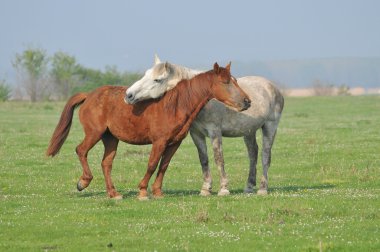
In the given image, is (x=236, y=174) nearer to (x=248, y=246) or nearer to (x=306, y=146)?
(x=306, y=146)

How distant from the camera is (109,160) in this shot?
1695 cm

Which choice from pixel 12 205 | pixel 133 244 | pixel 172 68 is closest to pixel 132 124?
pixel 172 68

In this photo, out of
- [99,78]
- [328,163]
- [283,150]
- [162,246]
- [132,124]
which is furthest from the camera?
[99,78]

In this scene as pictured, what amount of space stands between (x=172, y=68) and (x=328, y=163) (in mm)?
9342

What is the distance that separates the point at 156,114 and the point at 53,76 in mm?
90785

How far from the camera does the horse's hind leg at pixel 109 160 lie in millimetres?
16703

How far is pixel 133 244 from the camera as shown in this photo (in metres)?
11.9

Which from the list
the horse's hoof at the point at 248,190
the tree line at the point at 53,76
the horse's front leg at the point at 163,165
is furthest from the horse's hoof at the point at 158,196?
the tree line at the point at 53,76

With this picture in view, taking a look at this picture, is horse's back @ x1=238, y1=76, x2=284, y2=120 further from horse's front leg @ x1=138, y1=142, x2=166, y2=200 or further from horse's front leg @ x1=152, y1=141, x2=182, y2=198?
horse's front leg @ x1=138, y1=142, x2=166, y2=200

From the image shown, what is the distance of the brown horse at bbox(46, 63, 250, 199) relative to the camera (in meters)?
16.2

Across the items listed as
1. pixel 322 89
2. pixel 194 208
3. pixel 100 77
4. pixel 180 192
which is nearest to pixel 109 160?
Answer: pixel 180 192

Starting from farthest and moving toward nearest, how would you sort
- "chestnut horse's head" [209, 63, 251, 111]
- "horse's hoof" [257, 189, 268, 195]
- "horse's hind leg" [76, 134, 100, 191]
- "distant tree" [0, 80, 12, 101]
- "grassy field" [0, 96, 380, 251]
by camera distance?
"distant tree" [0, 80, 12, 101], "horse's hoof" [257, 189, 268, 195], "horse's hind leg" [76, 134, 100, 191], "chestnut horse's head" [209, 63, 251, 111], "grassy field" [0, 96, 380, 251]

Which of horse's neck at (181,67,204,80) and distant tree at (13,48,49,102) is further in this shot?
distant tree at (13,48,49,102)

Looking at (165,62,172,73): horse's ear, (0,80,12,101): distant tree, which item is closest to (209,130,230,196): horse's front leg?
(165,62,172,73): horse's ear
